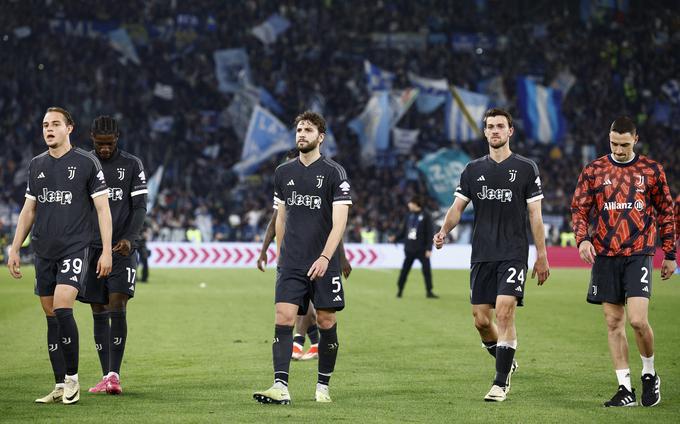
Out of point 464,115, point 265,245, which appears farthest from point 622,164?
point 464,115

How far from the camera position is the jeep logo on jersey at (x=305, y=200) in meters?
9.75

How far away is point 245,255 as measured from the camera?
41.7 m

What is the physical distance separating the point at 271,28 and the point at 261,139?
30.5ft

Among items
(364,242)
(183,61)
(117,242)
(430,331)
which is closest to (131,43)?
(183,61)

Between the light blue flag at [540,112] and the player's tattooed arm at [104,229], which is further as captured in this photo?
the light blue flag at [540,112]

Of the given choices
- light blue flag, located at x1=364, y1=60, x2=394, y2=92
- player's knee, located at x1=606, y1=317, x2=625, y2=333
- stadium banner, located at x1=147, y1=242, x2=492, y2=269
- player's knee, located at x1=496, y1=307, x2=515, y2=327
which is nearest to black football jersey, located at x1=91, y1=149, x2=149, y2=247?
player's knee, located at x1=496, y1=307, x2=515, y2=327

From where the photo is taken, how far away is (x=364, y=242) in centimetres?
4431

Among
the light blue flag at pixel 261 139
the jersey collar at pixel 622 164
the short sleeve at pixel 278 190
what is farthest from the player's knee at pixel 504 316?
the light blue flag at pixel 261 139

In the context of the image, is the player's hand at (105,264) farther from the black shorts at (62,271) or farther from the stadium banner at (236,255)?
the stadium banner at (236,255)

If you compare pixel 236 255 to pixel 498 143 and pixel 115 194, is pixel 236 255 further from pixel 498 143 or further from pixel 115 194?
pixel 498 143

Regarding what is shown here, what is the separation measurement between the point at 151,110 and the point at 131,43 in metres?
3.42

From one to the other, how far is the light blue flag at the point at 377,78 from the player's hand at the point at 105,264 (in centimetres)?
4171

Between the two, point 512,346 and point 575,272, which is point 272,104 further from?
point 512,346

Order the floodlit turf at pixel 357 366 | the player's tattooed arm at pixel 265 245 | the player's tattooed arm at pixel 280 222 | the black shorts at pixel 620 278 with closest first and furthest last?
the floodlit turf at pixel 357 366
the black shorts at pixel 620 278
the player's tattooed arm at pixel 280 222
the player's tattooed arm at pixel 265 245
